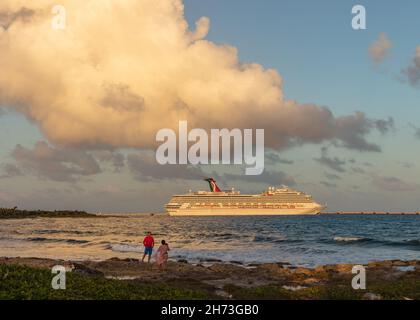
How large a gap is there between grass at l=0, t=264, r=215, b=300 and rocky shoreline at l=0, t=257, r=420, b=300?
2.2 inches

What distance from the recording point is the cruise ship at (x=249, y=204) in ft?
581

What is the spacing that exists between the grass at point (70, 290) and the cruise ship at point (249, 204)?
527 feet

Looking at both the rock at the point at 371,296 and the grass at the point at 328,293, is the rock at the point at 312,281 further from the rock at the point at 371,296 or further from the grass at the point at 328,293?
the rock at the point at 371,296

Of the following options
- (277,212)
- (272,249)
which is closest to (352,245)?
(272,249)

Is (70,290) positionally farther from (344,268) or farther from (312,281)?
(344,268)

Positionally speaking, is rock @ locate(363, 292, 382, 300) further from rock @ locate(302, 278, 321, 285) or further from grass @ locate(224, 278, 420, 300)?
rock @ locate(302, 278, 321, 285)

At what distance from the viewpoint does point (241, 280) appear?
2527 centimetres

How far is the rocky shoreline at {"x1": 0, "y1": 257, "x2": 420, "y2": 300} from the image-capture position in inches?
728

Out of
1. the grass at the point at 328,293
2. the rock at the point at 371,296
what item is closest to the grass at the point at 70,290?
the grass at the point at 328,293

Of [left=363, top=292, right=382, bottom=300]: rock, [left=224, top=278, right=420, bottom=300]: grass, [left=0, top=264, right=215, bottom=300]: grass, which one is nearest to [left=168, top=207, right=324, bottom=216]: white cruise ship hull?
[left=224, top=278, right=420, bottom=300]: grass

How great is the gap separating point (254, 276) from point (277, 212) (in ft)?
502

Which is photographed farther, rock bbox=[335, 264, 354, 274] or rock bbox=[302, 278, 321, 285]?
rock bbox=[335, 264, 354, 274]
